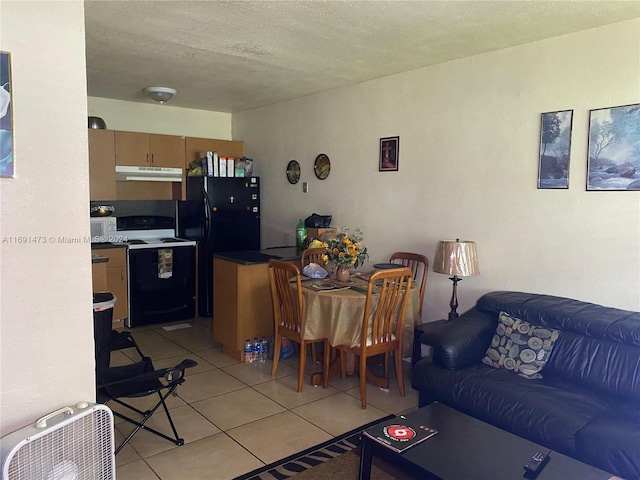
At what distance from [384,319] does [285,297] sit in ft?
2.56

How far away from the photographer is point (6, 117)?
183cm

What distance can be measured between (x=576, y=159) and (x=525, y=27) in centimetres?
90

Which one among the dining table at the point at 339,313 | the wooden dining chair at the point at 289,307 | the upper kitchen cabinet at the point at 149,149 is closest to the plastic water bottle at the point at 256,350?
the wooden dining chair at the point at 289,307

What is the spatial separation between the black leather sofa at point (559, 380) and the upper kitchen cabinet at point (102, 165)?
12.4ft

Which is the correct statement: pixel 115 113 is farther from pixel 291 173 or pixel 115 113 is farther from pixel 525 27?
pixel 525 27

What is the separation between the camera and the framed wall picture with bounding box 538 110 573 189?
10.3 ft

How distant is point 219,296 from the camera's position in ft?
14.5

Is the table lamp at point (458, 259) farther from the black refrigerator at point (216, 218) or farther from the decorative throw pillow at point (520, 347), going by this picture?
the black refrigerator at point (216, 218)

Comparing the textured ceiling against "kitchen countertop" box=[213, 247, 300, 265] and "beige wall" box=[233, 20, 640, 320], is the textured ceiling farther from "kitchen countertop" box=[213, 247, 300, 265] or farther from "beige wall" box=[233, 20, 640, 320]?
"kitchen countertop" box=[213, 247, 300, 265]

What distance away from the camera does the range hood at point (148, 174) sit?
17.4 ft

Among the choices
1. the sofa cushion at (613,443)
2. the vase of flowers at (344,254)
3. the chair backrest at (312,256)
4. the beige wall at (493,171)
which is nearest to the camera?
the sofa cushion at (613,443)

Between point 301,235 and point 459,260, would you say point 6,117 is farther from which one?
point 301,235

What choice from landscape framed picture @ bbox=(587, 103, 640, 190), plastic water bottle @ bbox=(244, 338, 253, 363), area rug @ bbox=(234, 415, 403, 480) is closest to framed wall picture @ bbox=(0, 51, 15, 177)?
area rug @ bbox=(234, 415, 403, 480)

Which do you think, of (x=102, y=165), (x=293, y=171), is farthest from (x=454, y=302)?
(x=102, y=165)
